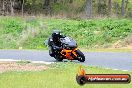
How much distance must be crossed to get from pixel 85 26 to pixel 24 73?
835 inches

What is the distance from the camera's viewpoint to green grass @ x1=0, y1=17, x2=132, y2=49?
1256 inches

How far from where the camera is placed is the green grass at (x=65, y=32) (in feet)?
105

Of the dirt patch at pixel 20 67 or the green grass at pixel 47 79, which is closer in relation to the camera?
the green grass at pixel 47 79

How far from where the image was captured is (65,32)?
115 ft

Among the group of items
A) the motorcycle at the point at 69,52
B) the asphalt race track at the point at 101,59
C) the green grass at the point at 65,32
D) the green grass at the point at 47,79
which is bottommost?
the green grass at the point at 65,32

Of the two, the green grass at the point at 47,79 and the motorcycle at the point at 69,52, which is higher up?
the green grass at the point at 47,79

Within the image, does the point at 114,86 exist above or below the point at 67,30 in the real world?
above

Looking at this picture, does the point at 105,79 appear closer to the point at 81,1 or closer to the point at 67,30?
the point at 67,30

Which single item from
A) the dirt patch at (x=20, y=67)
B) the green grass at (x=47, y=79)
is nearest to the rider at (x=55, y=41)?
the dirt patch at (x=20, y=67)

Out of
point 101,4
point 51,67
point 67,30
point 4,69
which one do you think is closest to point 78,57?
point 51,67

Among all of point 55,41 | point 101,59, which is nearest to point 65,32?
point 101,59

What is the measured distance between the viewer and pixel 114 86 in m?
12.3

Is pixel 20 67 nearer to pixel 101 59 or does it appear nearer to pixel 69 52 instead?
pixel 69 52

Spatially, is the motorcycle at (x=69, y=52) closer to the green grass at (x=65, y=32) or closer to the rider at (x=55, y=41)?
the rider at (x=55, y=41)
